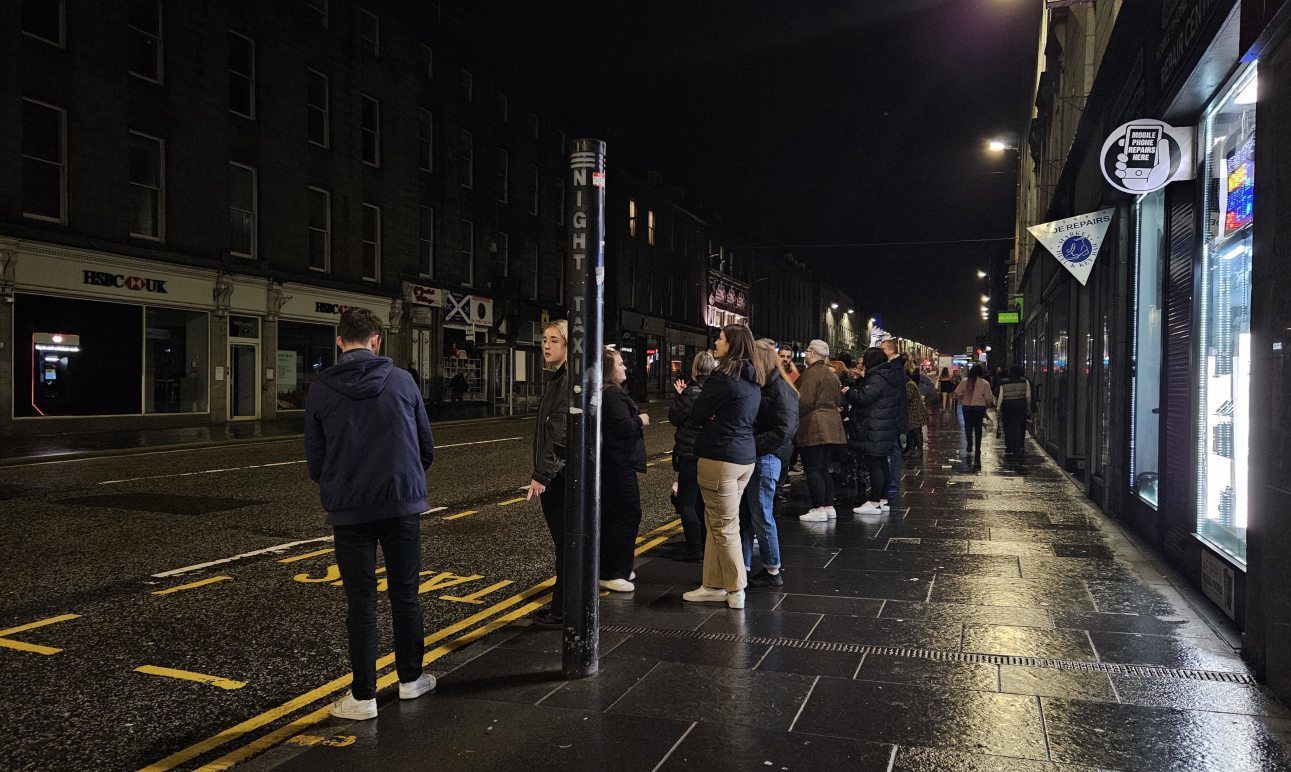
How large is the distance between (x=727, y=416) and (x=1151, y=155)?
428 cm

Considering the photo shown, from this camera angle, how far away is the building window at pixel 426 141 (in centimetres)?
3312

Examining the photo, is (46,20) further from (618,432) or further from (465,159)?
(618,432)

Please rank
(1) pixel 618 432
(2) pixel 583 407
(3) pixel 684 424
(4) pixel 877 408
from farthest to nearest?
1. (4) pixel 877 408
2. (3) pixel 684 424
3. (1) pixel 618 432
4. (2) pixel 583 407

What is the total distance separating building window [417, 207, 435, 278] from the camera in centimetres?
3316

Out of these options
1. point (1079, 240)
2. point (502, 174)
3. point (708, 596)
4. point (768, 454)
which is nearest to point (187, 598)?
point (708, 596)

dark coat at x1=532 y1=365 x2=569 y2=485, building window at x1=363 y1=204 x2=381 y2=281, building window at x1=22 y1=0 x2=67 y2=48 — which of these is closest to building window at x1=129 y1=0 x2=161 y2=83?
building window at x1=22 y1=0 x2=67 y2=48

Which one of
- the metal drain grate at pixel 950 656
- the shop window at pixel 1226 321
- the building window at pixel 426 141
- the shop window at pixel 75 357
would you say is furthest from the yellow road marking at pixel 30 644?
the building window at pixel 426 141

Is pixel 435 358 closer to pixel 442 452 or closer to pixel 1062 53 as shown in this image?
pixel 442 452

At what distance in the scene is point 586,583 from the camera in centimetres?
447

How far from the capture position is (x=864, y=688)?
4340 mm

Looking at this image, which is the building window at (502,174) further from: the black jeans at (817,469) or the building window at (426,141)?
the black jeans at (817,469)

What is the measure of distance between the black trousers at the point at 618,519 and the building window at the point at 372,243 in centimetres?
2599

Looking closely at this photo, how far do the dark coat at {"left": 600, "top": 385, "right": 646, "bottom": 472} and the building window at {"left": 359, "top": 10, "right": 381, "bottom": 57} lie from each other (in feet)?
89.5

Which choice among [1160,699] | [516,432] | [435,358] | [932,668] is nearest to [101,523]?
[932,668]
